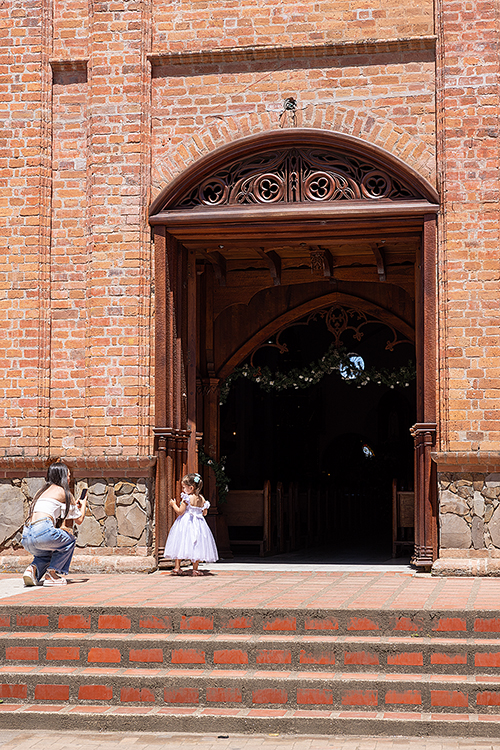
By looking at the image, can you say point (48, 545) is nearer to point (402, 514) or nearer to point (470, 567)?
point (470, 567)

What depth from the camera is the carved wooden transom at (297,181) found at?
10688 mm

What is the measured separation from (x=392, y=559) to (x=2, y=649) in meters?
7.24

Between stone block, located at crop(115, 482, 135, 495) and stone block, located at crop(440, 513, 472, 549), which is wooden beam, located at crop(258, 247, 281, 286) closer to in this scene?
stone block, located at crop(115, 482, 135, 495)

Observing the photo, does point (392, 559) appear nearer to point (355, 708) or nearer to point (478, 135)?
point (478, 135)

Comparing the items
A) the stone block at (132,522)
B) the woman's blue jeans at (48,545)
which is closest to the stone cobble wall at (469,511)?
the stone block at (132,522)

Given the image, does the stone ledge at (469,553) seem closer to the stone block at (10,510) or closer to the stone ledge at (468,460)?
the stone ledge at (468,460)

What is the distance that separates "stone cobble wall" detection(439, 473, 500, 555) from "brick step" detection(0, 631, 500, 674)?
122 inches

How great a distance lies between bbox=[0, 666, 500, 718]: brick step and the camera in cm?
656

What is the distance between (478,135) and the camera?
10.3 metres

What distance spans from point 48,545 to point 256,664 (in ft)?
9.82

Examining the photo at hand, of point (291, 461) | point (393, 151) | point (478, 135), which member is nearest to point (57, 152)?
point (393, 151)

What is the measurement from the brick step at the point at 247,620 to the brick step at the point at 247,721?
2.30ft

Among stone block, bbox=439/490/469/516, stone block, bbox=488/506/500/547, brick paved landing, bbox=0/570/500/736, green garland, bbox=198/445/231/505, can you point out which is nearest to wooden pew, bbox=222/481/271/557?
green garland, bbox=198/445/231/505

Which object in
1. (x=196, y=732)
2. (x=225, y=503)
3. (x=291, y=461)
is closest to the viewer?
(x=196, y=732)
